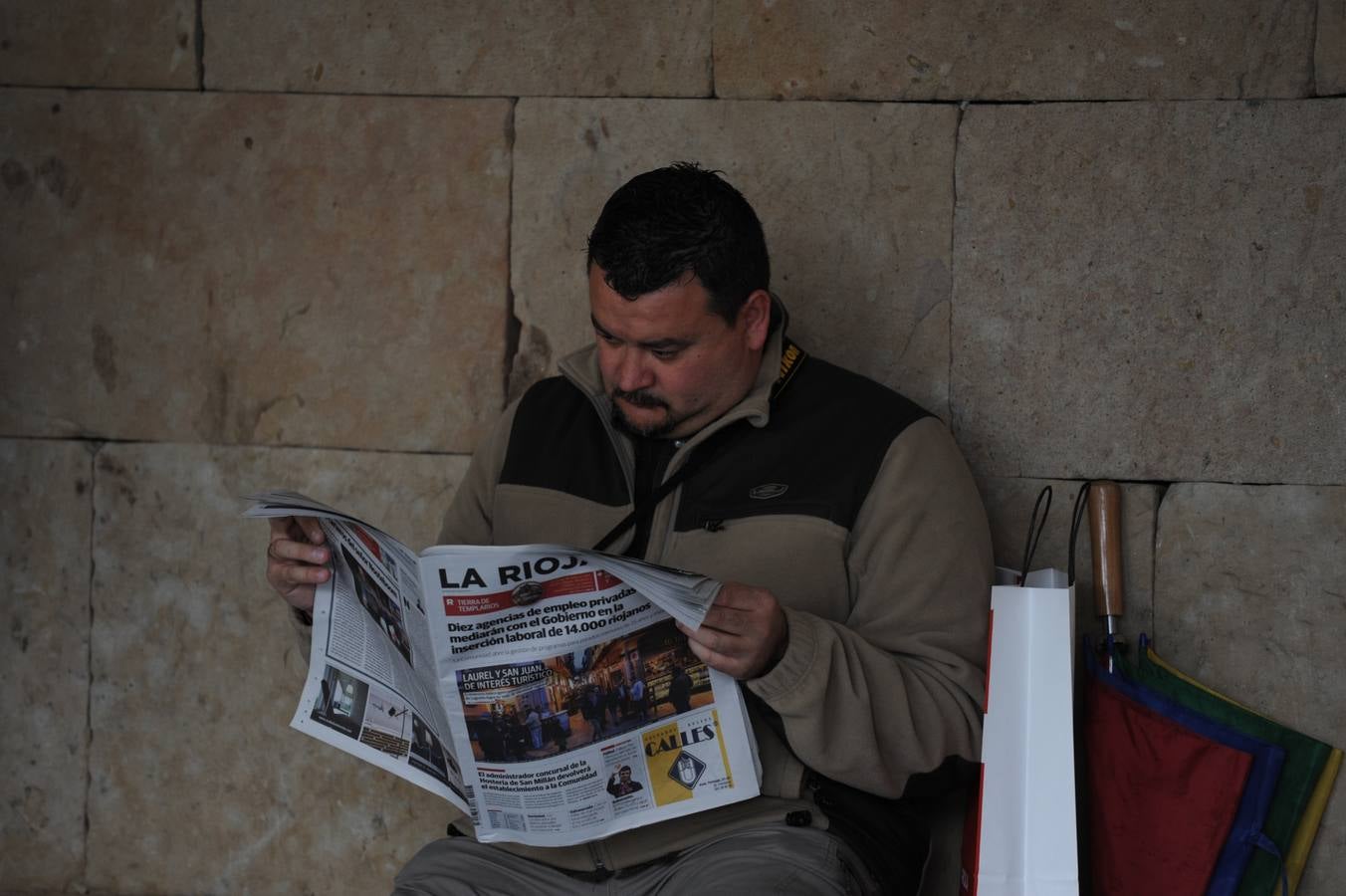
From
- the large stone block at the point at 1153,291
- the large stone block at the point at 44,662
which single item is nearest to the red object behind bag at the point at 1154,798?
the large stone block at the point at 1153,291

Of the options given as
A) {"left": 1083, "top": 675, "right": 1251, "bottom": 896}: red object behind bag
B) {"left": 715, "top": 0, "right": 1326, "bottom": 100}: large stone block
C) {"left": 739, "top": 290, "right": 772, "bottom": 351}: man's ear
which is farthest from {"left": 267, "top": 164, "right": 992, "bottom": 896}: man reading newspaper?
{"left": 715, "top": 0, "right": 1326, "bottom": 100}: large stone block

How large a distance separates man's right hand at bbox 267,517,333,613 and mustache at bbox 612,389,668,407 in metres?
0.61

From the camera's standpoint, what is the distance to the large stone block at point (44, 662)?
303 cm

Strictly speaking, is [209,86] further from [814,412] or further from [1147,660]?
[1147,660]

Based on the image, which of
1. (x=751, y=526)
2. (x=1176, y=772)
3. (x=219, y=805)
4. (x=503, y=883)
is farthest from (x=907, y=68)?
Answer: (x=219, y=805)

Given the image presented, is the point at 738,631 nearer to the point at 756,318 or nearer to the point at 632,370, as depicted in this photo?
the point at 632,370

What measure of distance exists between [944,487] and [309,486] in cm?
153

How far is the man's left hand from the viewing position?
1802 mm

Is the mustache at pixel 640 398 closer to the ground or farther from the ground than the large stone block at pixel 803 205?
closer to the ground

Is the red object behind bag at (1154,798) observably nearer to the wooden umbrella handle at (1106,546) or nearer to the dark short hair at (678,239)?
the wooden umbrella handle at (1106,546)

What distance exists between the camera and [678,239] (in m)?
2.18

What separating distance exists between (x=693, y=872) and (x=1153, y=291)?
1545mm

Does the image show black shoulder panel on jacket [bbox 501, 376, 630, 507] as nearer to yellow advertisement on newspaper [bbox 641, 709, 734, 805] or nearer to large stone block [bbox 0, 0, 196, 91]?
yellow advertisement on newspaper [bbox 641, 709, 734, 805]

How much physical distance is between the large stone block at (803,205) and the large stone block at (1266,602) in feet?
1.99
